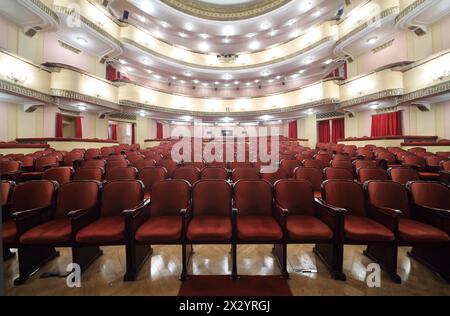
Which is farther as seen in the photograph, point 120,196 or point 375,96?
point 375,96

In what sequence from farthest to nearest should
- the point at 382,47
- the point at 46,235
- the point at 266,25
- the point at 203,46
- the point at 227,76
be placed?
1. the point at 203,46
2. the point at 227,76
3. the point at 266,25
4. the point at 382,47
5. the point at 46,235

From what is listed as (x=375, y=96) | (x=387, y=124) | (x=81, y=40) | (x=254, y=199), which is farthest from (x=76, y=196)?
(x=387, y=124)

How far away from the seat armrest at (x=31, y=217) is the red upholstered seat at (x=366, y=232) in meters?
2.73

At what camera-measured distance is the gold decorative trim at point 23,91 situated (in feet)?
19.1

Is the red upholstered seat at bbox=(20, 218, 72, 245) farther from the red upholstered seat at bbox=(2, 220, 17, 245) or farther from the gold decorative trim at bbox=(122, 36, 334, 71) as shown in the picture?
the gold decorative trim at bbox=(122, 36, 334, 71)

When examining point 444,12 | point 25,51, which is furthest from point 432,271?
point 25,51

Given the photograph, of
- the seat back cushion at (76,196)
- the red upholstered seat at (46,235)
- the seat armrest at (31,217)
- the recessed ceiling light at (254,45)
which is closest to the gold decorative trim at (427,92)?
the seat back cushion at (76,196)

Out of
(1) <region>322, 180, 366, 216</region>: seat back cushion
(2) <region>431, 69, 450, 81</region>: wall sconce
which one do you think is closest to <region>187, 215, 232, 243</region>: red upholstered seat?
(1) <region>322, 180, 366, 216</region>: seat back cushion

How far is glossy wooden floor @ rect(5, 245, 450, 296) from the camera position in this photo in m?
1.54

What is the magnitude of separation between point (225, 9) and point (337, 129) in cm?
1064

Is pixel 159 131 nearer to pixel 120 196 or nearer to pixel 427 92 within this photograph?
pixel 120 196

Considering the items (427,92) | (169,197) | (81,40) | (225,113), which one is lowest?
(169,197)

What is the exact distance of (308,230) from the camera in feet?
5.51

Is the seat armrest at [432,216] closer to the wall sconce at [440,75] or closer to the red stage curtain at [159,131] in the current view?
the wall sconce at [440,75]
